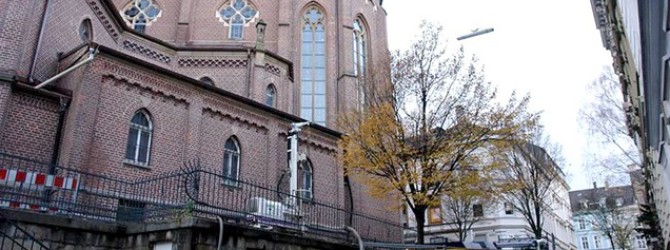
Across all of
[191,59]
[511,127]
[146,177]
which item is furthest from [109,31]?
[511,127]

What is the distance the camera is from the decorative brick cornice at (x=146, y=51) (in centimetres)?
2409

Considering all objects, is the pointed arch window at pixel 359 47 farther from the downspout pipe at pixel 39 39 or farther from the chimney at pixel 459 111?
the downspout pipe at pixel 39 39

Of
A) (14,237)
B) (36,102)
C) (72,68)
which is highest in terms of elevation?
(72,68)

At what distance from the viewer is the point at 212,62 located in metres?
26.3

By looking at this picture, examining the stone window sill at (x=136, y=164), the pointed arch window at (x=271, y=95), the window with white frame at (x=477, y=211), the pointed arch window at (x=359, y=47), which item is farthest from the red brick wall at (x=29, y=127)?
the window with white frame at (x=477, y=211)

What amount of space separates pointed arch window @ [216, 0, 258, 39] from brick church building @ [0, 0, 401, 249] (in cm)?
7

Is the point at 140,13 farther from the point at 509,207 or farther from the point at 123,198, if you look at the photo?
the point at 509,207

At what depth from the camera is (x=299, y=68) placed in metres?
31.2

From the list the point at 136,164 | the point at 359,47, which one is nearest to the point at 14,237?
the point at 136,164

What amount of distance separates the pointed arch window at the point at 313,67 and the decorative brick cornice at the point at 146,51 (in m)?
8.45

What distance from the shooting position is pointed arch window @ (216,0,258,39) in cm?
3122

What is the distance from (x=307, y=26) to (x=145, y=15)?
10.1 m

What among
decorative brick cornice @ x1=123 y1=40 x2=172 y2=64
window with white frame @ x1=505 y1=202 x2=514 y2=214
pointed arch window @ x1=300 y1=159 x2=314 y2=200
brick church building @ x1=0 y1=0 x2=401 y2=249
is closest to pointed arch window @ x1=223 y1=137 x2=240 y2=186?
brick church building @ x1=0 y1=0 x2=401 y2=249

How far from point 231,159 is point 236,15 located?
14975 millimetres
